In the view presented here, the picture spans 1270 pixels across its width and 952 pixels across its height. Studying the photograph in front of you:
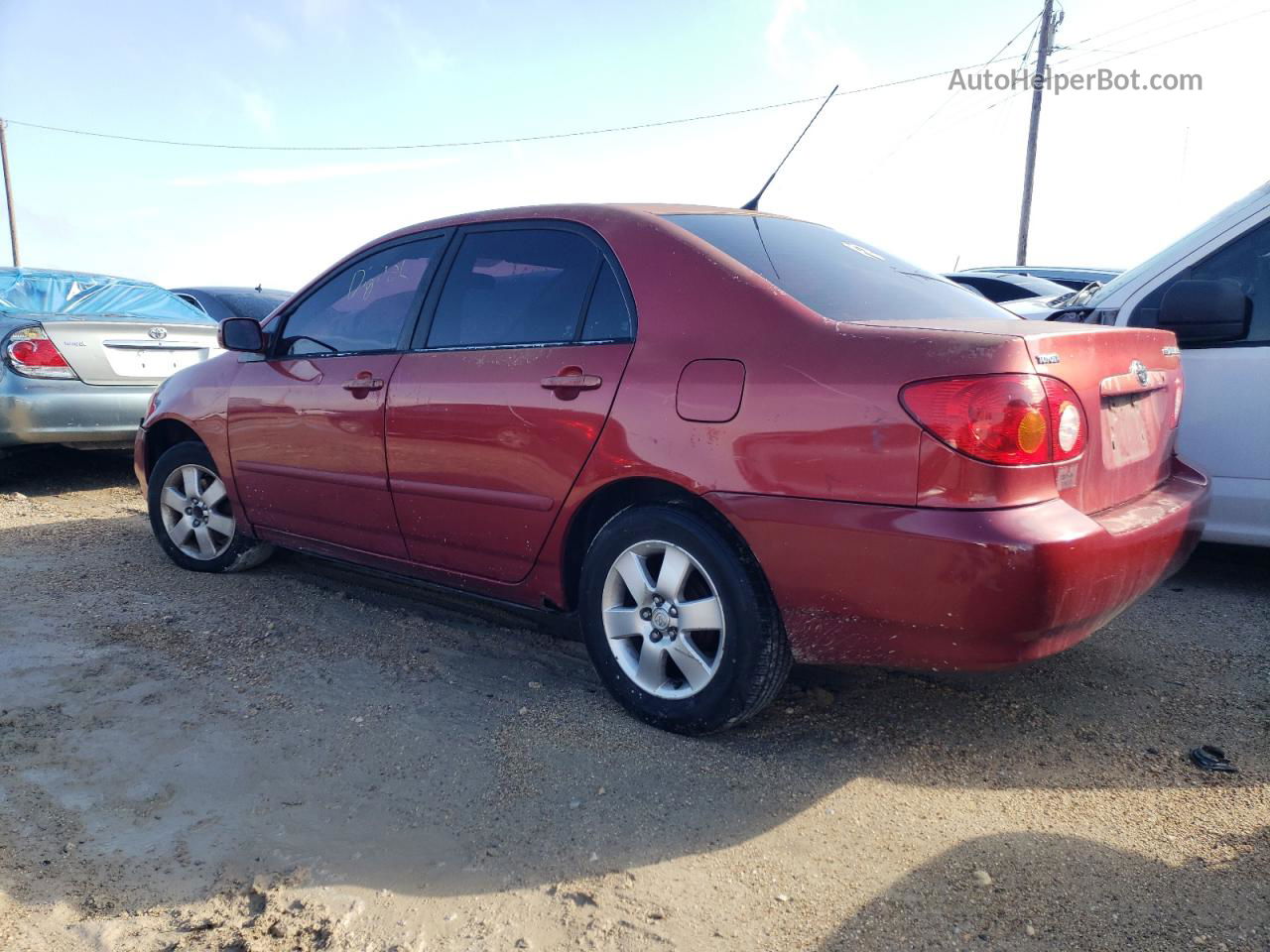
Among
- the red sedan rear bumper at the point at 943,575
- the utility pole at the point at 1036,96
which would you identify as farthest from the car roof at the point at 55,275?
the utility pole at the point at 1036,96

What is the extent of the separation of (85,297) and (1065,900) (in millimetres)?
7340

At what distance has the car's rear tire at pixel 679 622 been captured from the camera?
2.74 metres

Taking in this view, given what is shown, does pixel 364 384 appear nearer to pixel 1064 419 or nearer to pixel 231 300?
pixel 1064 419

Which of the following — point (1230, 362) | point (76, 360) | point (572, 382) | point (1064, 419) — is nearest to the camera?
point (1064, 419)

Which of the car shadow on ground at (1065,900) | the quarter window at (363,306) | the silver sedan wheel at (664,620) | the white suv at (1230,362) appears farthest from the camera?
the white suv at (1230,362)

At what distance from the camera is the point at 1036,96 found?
19.7m

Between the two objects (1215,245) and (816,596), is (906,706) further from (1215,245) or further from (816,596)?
(1215,245)

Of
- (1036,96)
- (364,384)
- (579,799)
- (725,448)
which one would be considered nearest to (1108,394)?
(725,448)

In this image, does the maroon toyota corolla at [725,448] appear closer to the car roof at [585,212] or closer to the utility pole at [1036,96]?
Answer: the car roof at [585,212]

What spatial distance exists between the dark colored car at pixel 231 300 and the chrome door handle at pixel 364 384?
5.98 meters

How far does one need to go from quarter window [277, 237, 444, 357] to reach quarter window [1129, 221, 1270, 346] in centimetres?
316

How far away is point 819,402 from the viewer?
256 cm

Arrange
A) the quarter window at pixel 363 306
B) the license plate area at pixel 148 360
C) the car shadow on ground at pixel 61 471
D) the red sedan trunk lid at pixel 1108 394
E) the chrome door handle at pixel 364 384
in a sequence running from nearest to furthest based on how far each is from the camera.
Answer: the red sedan trunk lid at pixel 1108 394, the chrome door handle at pixel 364 384, the quarter window at pixel 363 306, the license plate area at pixel 148 360, the car shadow on ground at pixel 61 471

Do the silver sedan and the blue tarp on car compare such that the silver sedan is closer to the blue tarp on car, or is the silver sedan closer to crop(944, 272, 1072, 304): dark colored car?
the blue tarp on car
